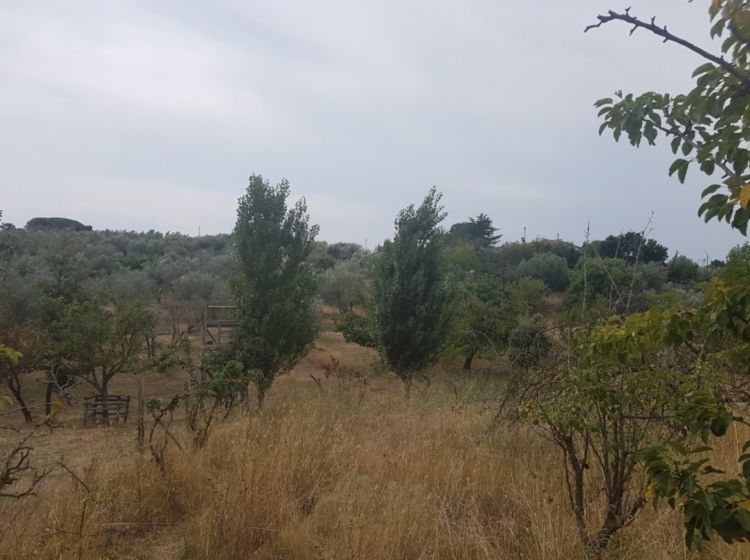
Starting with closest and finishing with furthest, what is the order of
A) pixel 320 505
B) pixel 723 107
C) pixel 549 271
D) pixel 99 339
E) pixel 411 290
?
pixel 723 107 → pixel 320 505 → pixel 411 290 → pixel 99 339 → pixel 549 271

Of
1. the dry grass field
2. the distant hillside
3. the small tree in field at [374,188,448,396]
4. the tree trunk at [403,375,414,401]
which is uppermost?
the distant hillside

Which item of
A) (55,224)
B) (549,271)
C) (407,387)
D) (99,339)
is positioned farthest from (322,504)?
(55,224)

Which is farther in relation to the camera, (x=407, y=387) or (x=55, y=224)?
(x=55, y=224)

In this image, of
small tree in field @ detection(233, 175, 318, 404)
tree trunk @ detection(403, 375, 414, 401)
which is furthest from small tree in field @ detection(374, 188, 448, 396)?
small tree in field @ detection(233, 175, 318, 404)

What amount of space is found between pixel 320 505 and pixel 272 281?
8.48 meters

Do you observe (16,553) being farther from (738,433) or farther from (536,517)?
(738,433)

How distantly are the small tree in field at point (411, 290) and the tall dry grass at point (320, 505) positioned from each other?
716cm

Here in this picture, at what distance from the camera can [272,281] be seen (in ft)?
39.9

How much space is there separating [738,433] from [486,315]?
1478 centimetres

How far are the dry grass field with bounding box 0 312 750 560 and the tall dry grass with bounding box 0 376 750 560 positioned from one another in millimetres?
11

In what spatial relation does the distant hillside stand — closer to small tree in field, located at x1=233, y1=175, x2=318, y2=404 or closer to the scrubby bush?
the scrubby bush

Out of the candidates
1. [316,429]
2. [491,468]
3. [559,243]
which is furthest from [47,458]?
[559,243]

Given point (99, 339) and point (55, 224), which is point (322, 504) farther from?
point (55, 224)

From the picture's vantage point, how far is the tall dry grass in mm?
3258
